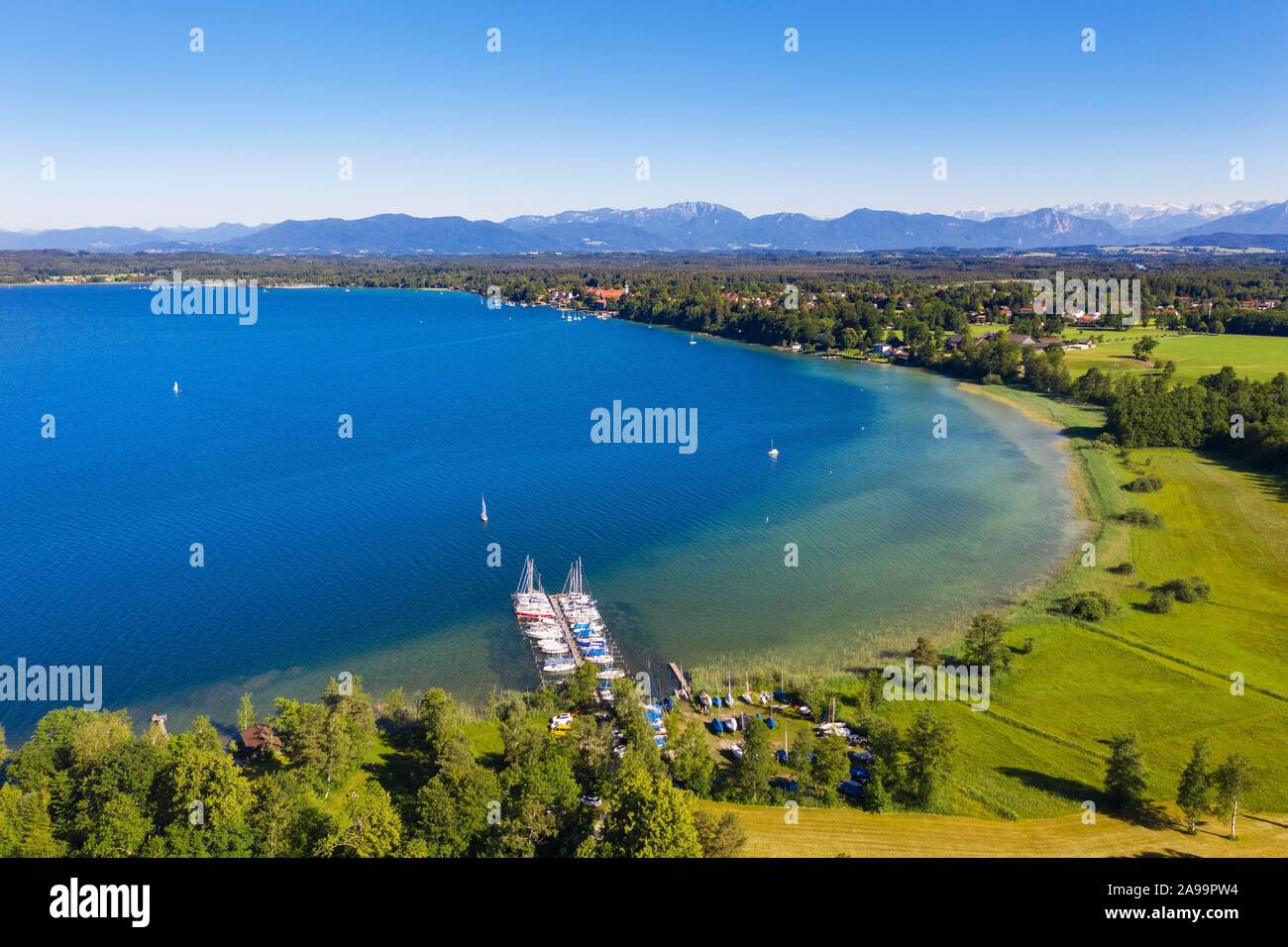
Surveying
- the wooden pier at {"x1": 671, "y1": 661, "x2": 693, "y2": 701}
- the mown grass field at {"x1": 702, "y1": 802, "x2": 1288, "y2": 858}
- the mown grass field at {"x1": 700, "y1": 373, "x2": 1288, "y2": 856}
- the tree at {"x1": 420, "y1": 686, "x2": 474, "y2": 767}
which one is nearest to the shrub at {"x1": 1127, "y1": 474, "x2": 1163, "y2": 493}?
the mown grass field at {"x1": 700, "y1": 373, "x2": 1288, "y2": 856}

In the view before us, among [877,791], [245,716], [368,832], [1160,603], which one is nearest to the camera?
[368,832]

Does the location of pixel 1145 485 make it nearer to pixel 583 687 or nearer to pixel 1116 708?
pixel 1116 708

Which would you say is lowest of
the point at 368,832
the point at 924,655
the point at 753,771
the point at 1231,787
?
the point at 753,771

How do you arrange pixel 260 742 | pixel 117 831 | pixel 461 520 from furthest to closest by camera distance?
pixel 461 520 → pixel 260 742 → pixel 117 831

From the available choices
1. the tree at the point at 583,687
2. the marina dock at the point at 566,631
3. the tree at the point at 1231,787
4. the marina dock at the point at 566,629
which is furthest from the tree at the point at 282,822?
the tree at the point at 1231,787

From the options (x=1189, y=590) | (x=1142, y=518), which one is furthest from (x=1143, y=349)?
(x=1189, y=590)

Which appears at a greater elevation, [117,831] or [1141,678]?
[117,831]

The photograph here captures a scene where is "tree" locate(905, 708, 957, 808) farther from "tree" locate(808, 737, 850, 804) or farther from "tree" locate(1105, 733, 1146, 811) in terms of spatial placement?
"tree" locate(1105, 733, 1146, 811)

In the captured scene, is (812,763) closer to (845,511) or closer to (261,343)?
(845,511)
